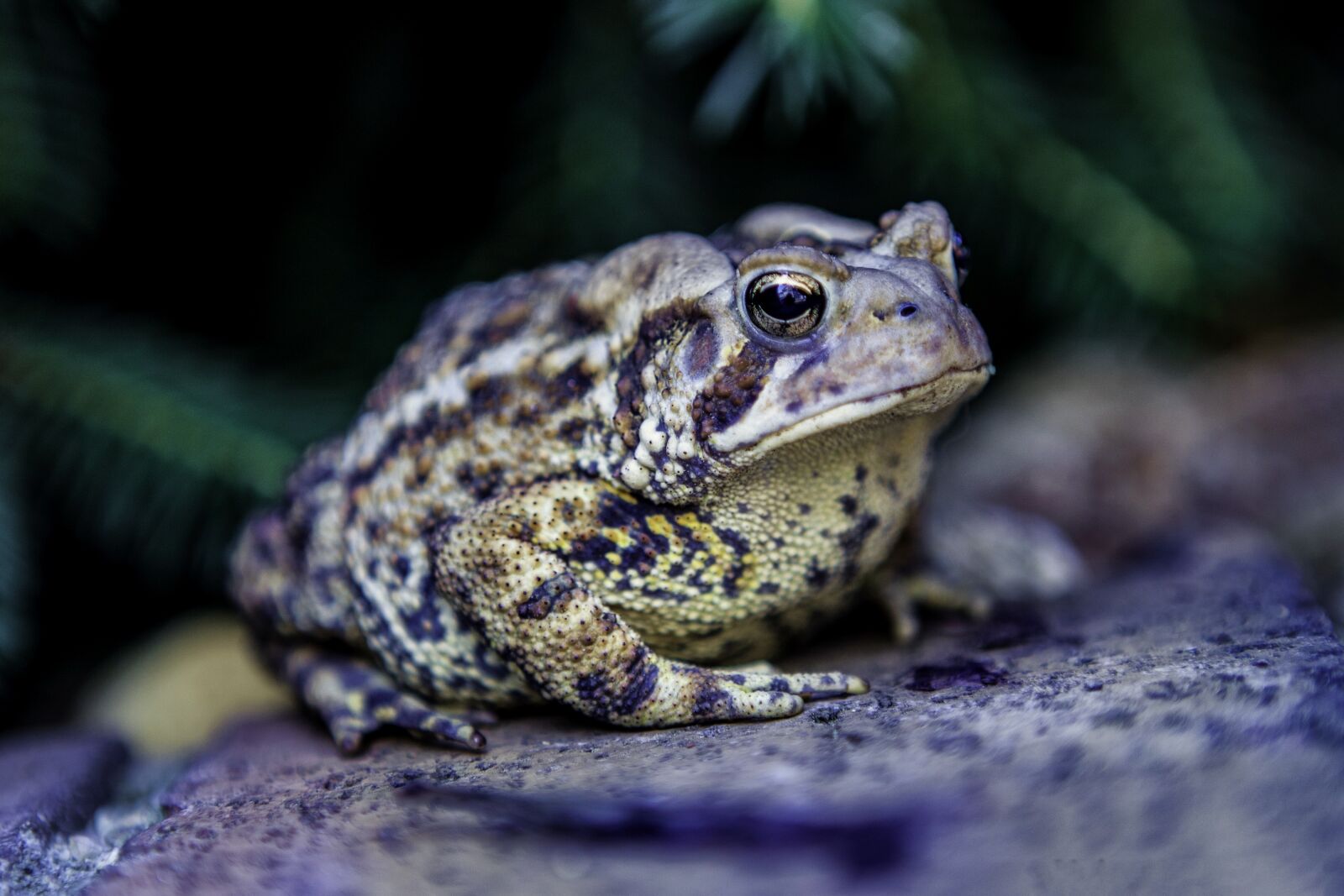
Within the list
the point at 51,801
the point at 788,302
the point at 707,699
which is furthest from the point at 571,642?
the point at 51,801

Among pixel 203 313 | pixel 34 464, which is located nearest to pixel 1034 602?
pixel 34 464

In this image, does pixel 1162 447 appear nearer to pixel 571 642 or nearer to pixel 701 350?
pixel 701 350

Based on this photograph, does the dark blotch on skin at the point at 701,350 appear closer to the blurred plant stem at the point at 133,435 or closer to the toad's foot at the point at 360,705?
the toad's foot at the point at 360,705

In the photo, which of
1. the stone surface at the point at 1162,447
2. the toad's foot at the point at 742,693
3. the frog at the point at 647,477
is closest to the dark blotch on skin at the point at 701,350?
the frog at the point at 647,477

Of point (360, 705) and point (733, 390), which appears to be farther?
point (360, 705)

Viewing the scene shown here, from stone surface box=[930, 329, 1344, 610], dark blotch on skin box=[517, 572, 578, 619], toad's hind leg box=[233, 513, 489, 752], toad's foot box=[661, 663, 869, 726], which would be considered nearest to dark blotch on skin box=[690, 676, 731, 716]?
toad's foot box=[661, 663, 869, 726]

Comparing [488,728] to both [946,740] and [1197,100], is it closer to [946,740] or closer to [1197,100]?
[946,740]

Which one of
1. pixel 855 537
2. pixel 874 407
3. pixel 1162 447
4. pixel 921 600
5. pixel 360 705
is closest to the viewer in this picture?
pixel 874 407
